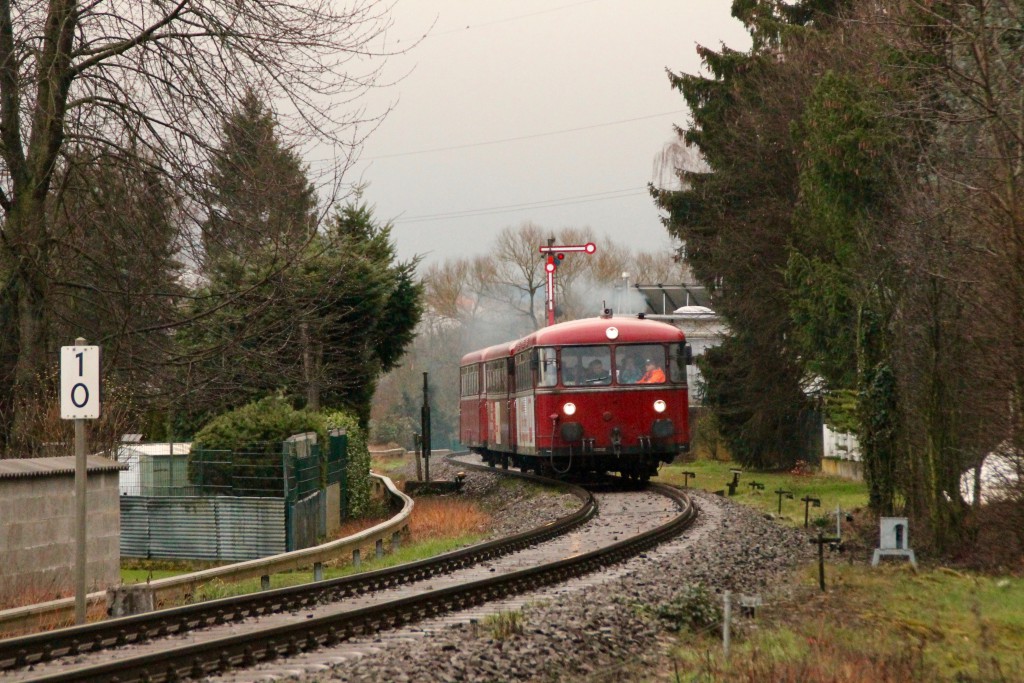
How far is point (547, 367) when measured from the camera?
25156 mm

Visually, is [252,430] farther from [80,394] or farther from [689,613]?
[689,613]

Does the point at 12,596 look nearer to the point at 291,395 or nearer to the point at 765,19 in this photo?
the point at 291,395

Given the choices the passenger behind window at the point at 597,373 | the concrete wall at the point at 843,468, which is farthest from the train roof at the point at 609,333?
the concrete wall at the point at 843,468

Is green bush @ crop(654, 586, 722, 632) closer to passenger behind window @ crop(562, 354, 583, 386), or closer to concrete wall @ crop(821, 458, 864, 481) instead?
passenger behind window @ crop(562, 354, 583, 386)

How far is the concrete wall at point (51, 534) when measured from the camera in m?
12.1

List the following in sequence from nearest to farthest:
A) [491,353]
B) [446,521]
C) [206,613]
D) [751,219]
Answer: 1. [206,613]
2. [446,521]
3. [491,353]
4. [751,219]

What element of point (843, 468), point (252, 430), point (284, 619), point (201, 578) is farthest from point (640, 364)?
point (284, 619)

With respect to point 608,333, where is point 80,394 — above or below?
below

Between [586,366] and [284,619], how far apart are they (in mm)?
14992

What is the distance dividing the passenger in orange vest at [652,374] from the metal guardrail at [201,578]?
776 cm

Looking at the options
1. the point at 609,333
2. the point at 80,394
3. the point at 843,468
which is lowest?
the point at 843,468

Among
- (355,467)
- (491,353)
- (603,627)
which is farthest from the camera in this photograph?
(491,353)

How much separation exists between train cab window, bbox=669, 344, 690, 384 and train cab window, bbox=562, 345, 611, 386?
1191mm

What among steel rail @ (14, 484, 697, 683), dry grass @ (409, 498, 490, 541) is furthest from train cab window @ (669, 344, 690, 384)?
steel rail @ (14, 484, 697, 683)
